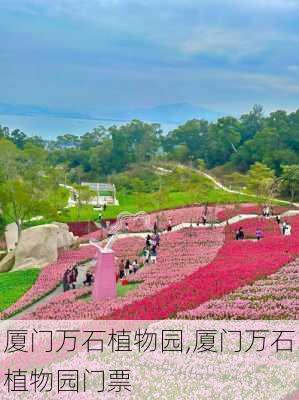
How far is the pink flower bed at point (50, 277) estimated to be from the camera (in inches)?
1052

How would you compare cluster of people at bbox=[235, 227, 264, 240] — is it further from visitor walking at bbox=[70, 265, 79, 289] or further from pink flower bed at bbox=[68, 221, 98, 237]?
pink flower bed at bbox=[68, 221, 98, 237]

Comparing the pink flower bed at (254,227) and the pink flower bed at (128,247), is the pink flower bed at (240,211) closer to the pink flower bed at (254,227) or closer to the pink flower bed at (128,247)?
the pink flower bed at (254,227)

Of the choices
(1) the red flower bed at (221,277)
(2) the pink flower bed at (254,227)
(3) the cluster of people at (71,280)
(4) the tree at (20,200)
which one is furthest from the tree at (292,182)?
(3) the cluster of people at (71,280)

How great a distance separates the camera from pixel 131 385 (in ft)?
45.2

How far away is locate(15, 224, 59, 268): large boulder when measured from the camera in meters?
38.7

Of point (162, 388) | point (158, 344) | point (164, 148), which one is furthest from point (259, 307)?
point (164, 148)

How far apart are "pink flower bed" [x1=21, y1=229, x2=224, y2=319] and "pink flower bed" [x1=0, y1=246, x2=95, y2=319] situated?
1.95 m

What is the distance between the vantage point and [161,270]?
2912cm

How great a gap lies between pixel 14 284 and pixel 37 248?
5875 mm

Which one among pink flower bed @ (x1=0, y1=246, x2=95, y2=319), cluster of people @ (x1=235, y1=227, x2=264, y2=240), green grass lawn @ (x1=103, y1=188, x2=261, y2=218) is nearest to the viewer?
pink flower bed @ (x1=0, y1=246, x2=95, y2=319)

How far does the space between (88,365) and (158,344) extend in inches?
81.2

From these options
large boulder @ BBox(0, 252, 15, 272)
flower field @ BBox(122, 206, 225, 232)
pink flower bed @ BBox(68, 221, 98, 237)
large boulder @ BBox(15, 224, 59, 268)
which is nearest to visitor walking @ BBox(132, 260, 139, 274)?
large boulder @ BBox(15, 224, 59, 268)

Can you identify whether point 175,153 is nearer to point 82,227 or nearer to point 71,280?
point 82,227

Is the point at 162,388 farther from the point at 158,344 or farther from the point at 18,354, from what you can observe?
the point at 18,354
